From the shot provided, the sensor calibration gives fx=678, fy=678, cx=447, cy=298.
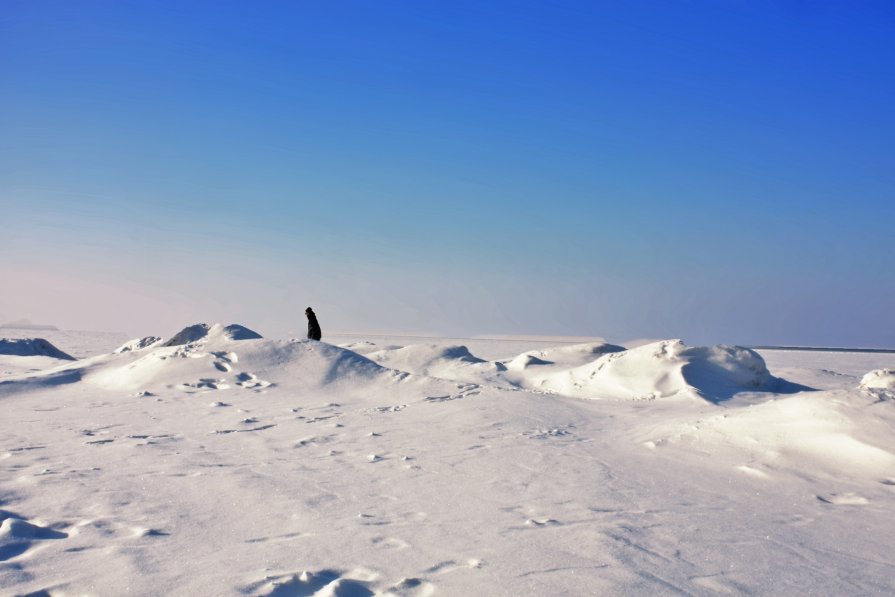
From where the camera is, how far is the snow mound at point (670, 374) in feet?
31.4

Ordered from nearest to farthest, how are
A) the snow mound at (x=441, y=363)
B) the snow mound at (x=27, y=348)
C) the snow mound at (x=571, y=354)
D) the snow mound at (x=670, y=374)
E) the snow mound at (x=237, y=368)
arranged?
the snow mound at (x=237, y=368)
the snow mound at (x=670, y=374)
the snow mound at (x=441, y=363)
the snow mound at (x=571, y=354)
the snow mound at (x=27, y=348)

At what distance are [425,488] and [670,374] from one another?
6.42 metres

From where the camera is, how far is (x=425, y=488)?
4.37m

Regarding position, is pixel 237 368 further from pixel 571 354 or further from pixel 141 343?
pixel 571 354

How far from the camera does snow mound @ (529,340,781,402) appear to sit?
9586mm

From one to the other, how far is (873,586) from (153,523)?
3424 millimetres

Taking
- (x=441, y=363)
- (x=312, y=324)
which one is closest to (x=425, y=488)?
(x=441, y=363)

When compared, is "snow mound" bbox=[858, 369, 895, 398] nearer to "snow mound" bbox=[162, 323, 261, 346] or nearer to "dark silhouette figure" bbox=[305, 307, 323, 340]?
"snow mound" bbox=[162, 323, 261, 346]

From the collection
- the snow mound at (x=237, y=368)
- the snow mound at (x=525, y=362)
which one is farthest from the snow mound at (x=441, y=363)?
the snow mound at (x=237, y=368)

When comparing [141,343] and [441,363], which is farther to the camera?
[141,343]

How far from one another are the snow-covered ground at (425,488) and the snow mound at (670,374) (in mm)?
430

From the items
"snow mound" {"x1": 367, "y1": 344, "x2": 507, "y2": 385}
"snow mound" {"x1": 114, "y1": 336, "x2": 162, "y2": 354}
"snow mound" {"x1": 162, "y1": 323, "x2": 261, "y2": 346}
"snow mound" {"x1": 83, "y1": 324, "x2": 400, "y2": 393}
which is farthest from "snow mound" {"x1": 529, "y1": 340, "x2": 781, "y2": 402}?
"snow mound" {"x1": 114, "y1": 336, "x2": 162, "y2": 354}

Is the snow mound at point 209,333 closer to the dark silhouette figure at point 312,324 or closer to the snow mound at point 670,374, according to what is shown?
the dark silhouette figure at point 312,324

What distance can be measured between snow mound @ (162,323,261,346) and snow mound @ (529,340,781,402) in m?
5.29
